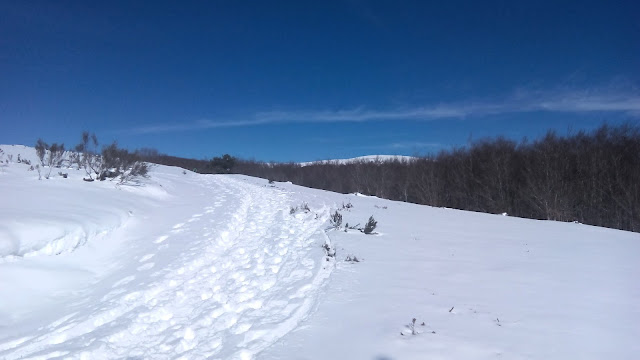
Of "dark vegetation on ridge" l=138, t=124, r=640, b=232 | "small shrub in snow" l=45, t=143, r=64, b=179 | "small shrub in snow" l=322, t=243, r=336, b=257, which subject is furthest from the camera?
"dark vegetation on ridge" l=138, t=124, r=640, b=232

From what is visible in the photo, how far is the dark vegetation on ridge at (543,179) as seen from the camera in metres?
17.2

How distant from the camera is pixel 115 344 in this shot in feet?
11.0

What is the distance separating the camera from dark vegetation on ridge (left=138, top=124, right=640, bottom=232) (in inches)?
677

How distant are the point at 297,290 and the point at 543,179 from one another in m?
19.3

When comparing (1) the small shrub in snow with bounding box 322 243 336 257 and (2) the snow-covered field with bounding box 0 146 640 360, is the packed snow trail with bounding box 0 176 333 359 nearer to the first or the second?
(2) the snow-covered field with bounding box 0 146 640 360

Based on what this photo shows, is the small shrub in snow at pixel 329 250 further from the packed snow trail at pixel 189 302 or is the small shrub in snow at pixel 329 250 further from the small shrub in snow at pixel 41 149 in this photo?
the small shrub in snow at pixel 41 149

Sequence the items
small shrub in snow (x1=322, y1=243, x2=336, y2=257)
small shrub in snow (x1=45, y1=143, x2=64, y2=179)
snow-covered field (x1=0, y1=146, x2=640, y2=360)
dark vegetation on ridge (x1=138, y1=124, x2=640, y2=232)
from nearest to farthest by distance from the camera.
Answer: snow-covered field (x1=0, y1=146, x2=640, y2=360) < small shrub in snow (x1=322, y1=243, x2=336, y2=257) < small shrub in snow (x1=45, y1=143, x2=64, y2=179) < dark vegetation on ridge (x1=138, y1=124, x2=640, y2=232)

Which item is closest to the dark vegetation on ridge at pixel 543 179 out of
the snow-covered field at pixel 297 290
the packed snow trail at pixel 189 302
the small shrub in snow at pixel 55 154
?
the small shrub in snow at pixel 55 154

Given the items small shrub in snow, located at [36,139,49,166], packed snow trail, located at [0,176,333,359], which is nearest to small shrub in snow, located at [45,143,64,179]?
small shrub in snow, located at [36,139,49,166]

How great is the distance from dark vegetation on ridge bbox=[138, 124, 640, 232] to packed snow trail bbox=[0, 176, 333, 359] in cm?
1283

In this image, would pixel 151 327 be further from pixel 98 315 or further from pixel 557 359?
A: pixel 557 359

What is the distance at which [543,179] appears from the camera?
1959 cm

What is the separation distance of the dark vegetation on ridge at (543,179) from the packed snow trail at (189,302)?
12.8 metres

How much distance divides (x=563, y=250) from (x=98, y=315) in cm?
712
